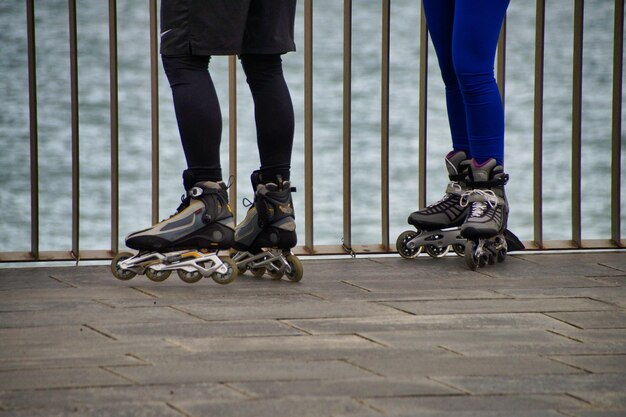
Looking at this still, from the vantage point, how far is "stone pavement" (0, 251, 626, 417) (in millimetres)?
1512

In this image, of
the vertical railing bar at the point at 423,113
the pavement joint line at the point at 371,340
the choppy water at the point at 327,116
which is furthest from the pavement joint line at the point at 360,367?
the choppy water at the point at 327,116

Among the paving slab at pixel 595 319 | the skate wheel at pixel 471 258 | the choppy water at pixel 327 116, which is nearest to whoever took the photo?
the paving slab at pixel 595 319

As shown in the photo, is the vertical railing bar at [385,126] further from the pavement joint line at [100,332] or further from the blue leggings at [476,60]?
the pavement joint line at [100,332]

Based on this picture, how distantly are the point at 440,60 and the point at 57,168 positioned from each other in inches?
167

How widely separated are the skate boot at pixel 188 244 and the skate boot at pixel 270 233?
6 cm

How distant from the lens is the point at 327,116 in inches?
339

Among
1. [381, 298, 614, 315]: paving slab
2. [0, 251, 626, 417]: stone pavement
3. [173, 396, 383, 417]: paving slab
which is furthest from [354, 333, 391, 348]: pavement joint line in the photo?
[173, 396, 383, 417]: paving slab

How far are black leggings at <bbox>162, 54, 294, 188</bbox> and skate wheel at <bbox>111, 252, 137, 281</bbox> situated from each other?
8.0 inches

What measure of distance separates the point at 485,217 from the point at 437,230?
174 millimetres

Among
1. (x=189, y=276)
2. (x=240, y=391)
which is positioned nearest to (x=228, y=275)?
(x=189, y=276)

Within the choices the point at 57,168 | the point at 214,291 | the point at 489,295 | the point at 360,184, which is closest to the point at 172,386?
the point at 214,291

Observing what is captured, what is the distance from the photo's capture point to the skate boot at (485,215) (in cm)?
266

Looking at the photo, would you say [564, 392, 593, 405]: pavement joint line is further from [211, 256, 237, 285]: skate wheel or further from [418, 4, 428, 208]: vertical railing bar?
[418, 4, 428, 208]: vertical railing bar

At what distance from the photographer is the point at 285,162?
2.53 meters
